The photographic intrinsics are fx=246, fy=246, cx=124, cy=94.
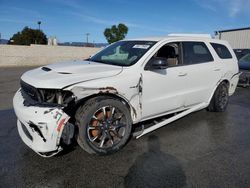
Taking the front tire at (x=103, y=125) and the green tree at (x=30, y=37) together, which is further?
the green tree at (x=30, y=37)

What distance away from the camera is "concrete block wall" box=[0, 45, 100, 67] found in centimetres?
2343

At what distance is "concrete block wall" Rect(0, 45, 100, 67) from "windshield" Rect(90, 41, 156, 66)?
2114 cm

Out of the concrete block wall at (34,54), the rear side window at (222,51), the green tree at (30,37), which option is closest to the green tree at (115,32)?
the green tree at (30,37)

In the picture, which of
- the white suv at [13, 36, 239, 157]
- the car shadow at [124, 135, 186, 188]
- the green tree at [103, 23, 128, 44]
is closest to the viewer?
the car shadow at [124, 135, 186, 188]

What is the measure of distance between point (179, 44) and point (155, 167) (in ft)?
8.32

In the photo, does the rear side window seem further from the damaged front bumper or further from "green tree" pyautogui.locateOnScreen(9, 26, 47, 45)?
"green tree" pyautogui.locateOnScreen(9, 26, 47, 45)

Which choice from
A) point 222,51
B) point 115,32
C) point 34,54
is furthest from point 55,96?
point 115,32

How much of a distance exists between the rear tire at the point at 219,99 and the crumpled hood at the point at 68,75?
2.89 meters

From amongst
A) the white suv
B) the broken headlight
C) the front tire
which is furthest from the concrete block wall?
the front tire

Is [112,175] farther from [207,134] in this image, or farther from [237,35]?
[237,35]

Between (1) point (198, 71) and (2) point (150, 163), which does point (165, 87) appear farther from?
(2) point (150, 163)

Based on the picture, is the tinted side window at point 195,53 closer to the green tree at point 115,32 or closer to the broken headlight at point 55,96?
the broken headlight at point 55,96

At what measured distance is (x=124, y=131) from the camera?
3754 mm

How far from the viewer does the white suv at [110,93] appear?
313 cm
